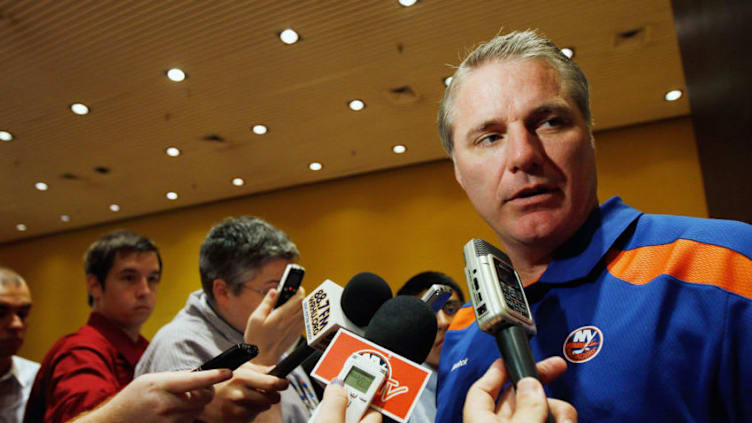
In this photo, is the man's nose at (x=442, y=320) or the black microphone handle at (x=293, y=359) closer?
the black microphone handle at (x=293, y=359)

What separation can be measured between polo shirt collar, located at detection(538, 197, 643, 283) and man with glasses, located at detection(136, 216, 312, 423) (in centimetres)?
75

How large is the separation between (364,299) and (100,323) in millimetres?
1694

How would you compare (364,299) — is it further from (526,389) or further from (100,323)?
(100,323)

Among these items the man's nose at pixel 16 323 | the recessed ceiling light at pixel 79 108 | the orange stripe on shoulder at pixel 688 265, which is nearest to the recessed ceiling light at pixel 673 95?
the orange stripe on shoulder at pixel 688 265

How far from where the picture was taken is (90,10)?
3.63 meters

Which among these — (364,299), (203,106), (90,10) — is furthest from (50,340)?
(364,299)

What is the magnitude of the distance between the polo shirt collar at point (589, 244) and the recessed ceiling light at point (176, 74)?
4137mm

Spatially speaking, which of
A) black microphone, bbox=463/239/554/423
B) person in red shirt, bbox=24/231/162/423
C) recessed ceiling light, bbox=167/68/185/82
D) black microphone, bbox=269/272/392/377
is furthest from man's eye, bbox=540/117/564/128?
recessed ceiling light, bbox=167/68/185/82

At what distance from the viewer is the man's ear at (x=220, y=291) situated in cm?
189

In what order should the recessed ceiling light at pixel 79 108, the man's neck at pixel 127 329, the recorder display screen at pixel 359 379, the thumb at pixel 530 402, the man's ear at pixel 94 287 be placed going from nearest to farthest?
the thumb at pixel 530 402 < the recorder display screen at pixel 359 379 < the man's neck at pixel 127 329 < the man's ear at pixel 94 287 < the recessed ceiling light at pixel 79 108

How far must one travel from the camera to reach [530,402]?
1.68 ft

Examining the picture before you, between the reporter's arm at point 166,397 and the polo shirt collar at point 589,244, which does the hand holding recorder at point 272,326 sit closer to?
the reporter's arm at point 166,397

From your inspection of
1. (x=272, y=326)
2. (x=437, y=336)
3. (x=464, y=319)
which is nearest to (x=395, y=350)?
(x=464, y=319)

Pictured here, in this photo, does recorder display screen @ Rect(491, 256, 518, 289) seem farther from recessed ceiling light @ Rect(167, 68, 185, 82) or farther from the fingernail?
recessed ceiling light @ Rect(167, 68, 185, 82)
